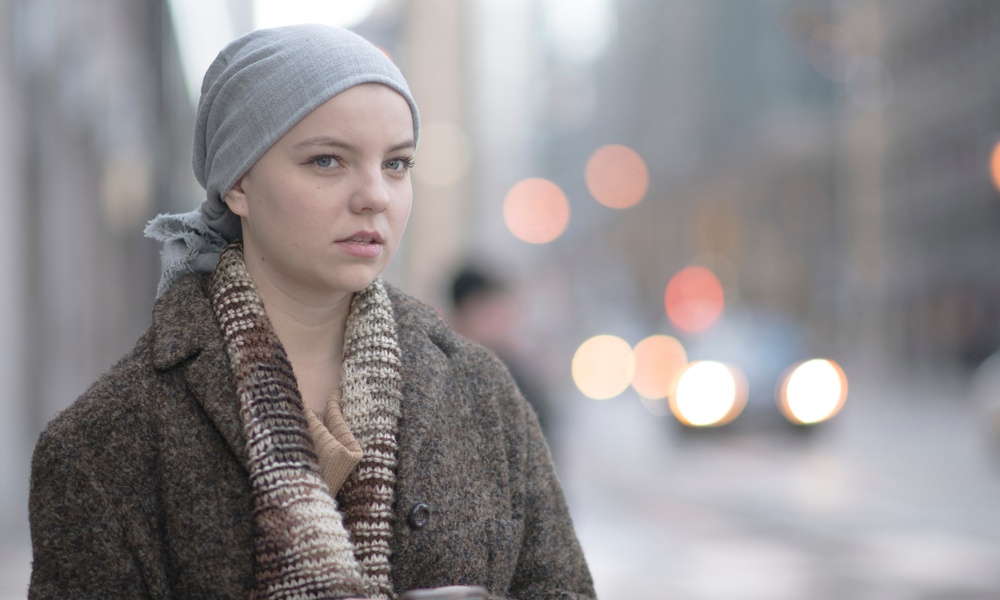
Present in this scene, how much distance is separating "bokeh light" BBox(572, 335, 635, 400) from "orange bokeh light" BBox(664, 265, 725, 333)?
17.3 feet

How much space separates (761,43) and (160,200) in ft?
219

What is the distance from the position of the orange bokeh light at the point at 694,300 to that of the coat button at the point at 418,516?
116 feet

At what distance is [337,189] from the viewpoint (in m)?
2.07

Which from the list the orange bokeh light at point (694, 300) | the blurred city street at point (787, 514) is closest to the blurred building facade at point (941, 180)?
the orange bokeh light at point (694, 300)

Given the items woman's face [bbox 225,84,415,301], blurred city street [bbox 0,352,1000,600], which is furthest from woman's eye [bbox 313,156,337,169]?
blurred city street [bbox 0,352,1000,600]

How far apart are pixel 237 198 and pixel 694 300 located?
42.3 m

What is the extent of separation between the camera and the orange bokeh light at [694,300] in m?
39.2

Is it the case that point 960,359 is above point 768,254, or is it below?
below

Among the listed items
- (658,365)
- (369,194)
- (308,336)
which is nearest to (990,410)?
(658,365)

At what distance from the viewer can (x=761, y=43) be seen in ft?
242

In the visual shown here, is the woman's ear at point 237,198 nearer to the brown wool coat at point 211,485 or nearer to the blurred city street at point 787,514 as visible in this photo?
the brown wool coat at point 211,485

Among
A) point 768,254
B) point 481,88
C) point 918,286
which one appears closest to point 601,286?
point 768,254

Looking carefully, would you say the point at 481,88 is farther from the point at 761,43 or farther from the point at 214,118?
the point at 761,43

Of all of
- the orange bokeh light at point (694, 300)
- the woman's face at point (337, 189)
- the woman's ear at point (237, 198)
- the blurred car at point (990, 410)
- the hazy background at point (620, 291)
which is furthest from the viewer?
the orange bokeh light at point (694, 300)
